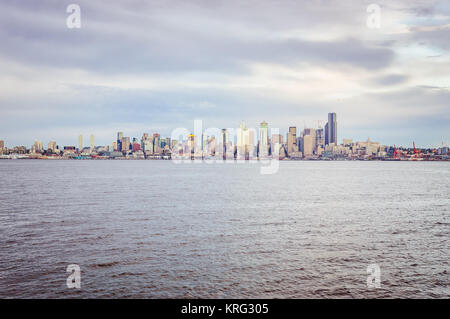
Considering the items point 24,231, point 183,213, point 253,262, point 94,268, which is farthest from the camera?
point 183,213

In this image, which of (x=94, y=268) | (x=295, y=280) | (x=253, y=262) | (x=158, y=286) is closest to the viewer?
(x=158, y=286)

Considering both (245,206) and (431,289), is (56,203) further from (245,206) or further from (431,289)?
(431,289)

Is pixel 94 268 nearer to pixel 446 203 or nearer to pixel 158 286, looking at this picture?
pixel 158 286

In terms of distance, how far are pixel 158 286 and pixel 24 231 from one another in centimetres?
1967

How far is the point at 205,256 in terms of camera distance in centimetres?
2573

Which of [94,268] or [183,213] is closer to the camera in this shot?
[94,268]

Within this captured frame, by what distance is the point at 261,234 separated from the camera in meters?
33.5

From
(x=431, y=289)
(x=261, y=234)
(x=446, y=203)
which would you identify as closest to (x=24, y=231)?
(x=261, y=234)

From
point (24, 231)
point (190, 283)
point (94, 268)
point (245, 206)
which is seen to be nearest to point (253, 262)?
point (190, 283)

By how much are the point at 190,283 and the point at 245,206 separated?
113ft
